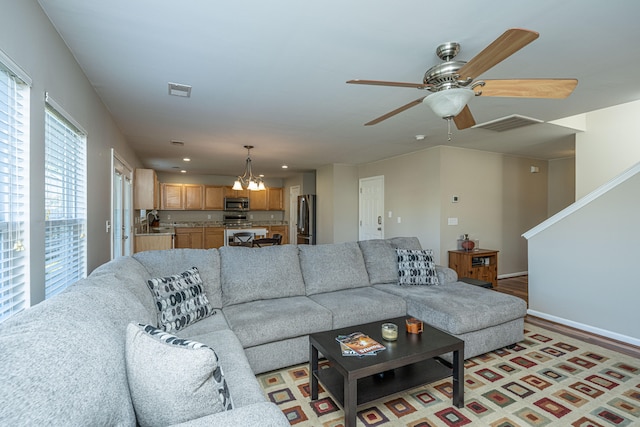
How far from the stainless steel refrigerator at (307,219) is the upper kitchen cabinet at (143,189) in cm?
368

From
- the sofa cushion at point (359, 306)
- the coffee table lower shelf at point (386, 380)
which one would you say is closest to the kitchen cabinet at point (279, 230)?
the sofa cushion at point (359, 306)

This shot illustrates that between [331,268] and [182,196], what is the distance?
6809 mm

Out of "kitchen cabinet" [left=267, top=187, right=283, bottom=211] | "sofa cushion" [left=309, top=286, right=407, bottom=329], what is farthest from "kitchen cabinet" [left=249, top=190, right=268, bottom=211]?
"sofa cushion" [left=309, top=286, right=407, bottom=329]

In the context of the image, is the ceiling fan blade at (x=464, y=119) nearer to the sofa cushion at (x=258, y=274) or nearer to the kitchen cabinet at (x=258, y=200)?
the sofa cushion at (x=258, y=274)

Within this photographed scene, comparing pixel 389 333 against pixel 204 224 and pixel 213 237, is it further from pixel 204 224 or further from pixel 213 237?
pixel 204 224

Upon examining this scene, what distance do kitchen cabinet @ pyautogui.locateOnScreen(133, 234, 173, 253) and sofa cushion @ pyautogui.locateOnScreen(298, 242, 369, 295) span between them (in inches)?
109

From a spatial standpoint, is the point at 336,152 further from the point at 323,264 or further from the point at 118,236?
the point at 118,236

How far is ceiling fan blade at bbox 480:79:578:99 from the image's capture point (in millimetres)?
1780

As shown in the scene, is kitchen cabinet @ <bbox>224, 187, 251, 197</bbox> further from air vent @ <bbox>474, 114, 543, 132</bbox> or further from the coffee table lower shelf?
the coffee table lower shelf

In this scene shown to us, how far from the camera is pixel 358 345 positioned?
1906 millimetres

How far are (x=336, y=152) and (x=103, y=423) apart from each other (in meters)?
5.16

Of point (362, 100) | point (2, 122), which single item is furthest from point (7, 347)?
point (362, 100)

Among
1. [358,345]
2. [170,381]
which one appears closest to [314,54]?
[358,345]

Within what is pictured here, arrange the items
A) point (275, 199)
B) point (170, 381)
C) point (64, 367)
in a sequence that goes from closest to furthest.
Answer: point (64, 367)
point (170, 381)
point (275, 199)
